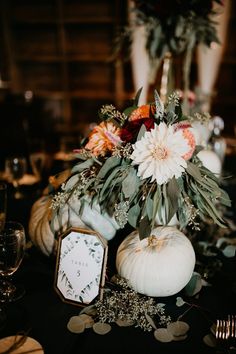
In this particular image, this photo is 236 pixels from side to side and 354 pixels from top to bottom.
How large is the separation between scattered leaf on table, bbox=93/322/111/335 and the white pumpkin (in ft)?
0.47

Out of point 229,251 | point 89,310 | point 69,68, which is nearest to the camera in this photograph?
point 89,310

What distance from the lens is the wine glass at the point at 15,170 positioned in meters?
1.84

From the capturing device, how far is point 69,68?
4.51 m

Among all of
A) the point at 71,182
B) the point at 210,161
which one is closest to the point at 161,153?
the point at 71,182

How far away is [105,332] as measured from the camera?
98 centimetres

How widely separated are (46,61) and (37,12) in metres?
0.54

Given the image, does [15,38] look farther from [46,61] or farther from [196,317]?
[196,317]

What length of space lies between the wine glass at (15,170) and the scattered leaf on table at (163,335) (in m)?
1.05

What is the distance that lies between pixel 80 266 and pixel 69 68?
12.4ft

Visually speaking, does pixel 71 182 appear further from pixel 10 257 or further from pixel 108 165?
pixel 10 257

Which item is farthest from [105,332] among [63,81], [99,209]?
[63,81]

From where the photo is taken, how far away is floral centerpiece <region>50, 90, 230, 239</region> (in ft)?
3.44

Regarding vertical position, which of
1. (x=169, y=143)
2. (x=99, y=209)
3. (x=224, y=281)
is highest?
(x=169, y=143)

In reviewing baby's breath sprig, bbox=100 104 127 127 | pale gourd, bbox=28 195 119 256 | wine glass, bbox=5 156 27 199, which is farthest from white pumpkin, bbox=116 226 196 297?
wine glass, bbox=5 156 27 199
